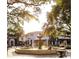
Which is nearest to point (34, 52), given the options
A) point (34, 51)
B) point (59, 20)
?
point (34, 51)

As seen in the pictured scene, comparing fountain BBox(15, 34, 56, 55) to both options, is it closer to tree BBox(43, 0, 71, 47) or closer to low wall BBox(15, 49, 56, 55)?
low wall BBox(15, 49, 56, 55)

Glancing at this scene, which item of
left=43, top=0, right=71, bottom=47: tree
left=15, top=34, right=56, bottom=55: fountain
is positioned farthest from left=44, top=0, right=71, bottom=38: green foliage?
left=15, top=34, right=56, bottom=55: fountain

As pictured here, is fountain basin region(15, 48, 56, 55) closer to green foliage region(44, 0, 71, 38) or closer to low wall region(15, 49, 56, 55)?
low wall region(15, 49, 56, 55)

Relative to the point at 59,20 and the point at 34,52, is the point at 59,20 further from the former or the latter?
the point at 34,52

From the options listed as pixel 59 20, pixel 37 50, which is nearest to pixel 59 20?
pixel 59 20

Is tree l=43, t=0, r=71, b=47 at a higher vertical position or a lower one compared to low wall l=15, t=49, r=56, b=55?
higher

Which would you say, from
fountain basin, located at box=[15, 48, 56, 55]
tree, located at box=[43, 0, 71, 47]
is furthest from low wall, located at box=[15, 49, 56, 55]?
tree, located at box=[43, 0, 71, 47]

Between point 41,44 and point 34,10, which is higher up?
point 34,10

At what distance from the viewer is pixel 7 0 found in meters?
1.79

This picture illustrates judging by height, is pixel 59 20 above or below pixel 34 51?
above
